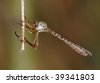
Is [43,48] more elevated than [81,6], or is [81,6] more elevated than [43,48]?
[81,6]

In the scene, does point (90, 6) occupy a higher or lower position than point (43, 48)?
higher

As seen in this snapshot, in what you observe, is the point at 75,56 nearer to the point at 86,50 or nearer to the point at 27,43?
the point at 86,50

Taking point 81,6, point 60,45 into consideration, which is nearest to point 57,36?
point 60,45

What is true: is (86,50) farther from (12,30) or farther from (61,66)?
(12,30)

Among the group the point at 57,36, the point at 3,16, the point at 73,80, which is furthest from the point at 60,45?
the point at 3,16

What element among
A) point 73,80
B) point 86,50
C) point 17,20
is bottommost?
point 73,80
